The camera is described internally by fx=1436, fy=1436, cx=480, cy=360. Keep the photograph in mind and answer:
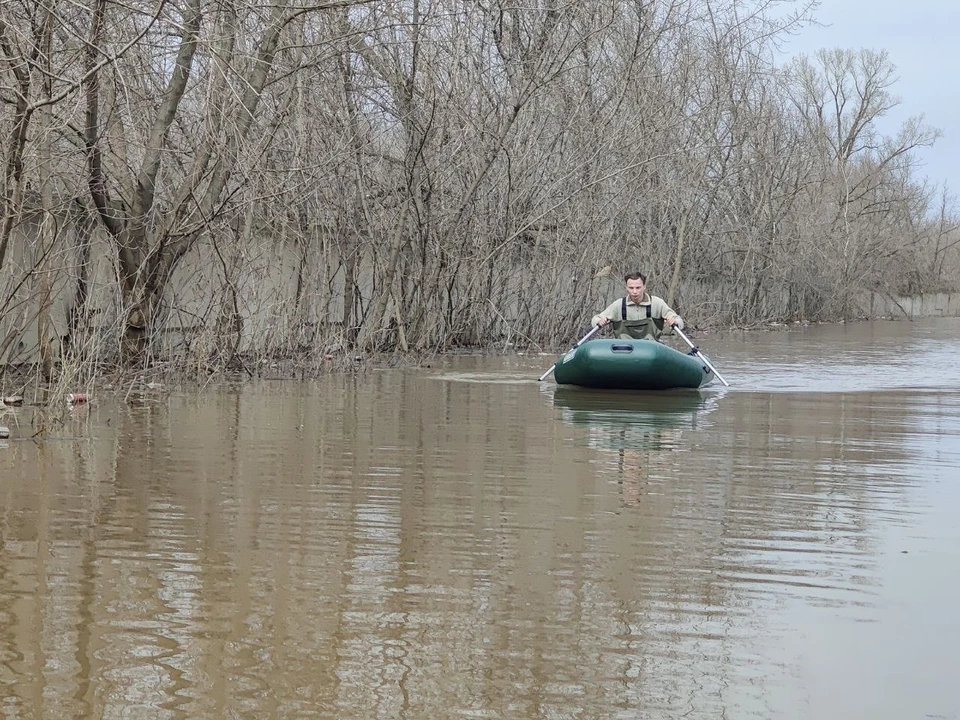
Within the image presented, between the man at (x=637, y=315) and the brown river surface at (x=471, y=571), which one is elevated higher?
the man at (x=637, y=315)

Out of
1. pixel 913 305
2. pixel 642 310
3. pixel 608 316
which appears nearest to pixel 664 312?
pixel 642 310

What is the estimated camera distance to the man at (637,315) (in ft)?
52.9

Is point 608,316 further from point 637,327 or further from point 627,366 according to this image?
point 627,366

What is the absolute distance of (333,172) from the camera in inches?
710

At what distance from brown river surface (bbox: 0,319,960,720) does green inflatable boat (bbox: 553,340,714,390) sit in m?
3.21

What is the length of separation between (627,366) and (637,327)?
133 centimetres

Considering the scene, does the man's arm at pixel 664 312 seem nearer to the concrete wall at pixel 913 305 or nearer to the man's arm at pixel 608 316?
the man's arm at pixel 608 316

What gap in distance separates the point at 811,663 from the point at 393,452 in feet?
18.1

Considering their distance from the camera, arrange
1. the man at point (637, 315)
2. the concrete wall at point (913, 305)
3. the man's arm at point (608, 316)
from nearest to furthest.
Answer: the man's arm at point (608, 316)
the man at point (637, 315)
the concrete wall at point (913, 305)

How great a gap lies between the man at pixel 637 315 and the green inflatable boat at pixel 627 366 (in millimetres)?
696

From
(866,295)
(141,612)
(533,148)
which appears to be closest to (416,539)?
(141,612)

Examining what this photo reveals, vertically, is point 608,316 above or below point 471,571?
above

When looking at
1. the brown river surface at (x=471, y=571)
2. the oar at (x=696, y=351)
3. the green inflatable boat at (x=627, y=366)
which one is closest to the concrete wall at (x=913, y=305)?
the oar at (x=696, y=351)

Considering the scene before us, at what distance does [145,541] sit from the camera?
20.6 ft
